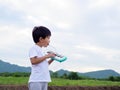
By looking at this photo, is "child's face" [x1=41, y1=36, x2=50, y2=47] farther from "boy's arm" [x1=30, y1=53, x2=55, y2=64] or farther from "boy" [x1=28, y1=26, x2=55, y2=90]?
"boy's arm" [x1=30, y1=53, x2=55, y2=64]

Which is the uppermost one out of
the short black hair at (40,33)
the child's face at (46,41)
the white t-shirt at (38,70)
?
the short black hair at (40,33)

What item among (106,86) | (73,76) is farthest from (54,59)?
(73,76)

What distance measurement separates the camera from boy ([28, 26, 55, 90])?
184 inches

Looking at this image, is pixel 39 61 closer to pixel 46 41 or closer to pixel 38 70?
pixel 38 70

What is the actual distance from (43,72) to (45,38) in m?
0.41

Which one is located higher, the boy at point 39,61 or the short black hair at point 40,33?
the short black hair at point 40,33

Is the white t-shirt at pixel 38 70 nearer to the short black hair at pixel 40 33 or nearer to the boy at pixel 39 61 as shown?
the boy at pixel 39 61

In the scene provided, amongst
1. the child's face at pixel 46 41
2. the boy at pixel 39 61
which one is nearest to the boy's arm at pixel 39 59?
the boy at pixel 39 61

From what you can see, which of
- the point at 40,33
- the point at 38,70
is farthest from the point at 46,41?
the point at 38,70

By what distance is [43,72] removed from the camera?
15.5ft

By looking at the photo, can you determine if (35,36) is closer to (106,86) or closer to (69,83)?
(69,83)

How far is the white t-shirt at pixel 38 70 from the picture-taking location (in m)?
4.70

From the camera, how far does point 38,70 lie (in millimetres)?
4727

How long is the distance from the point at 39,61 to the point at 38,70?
0.12 metres
